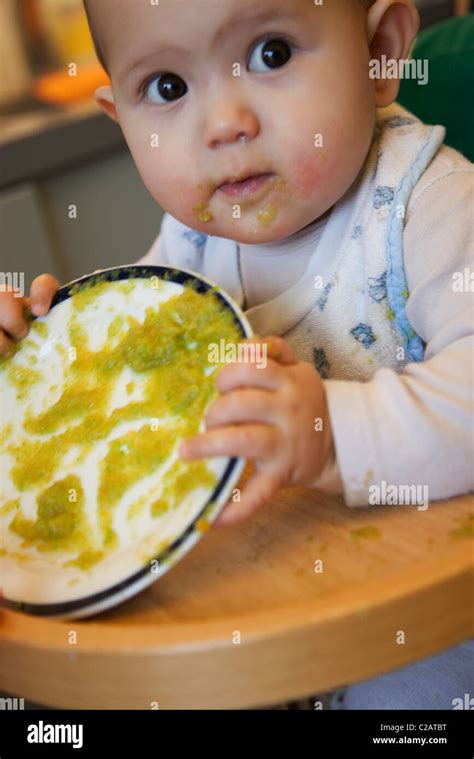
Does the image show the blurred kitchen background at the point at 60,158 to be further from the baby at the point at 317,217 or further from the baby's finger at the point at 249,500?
the baby's finger at the point at 249,500

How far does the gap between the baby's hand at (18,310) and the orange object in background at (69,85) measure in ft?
5.12

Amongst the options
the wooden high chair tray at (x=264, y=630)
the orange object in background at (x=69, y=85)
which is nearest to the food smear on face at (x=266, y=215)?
the wooden high chair tray at (x=264, y=630)

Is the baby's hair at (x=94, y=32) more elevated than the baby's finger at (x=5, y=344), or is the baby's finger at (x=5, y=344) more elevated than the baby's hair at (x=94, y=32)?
the baby's hair at (x=94, y=32)

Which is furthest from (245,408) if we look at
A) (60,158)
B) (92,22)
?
(60,158)

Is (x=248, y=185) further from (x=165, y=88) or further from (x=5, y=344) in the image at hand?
(x=5, y=344)

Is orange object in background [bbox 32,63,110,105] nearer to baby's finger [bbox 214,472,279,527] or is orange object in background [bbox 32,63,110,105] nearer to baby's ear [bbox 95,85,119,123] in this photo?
baby's ear [bbox 95,85,119,123]

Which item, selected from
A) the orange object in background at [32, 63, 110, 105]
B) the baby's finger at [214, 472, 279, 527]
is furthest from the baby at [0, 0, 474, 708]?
the orange object in background at [32, 63, 110, 105]

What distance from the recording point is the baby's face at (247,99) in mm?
680

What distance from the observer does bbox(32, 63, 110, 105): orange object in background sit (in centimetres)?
220

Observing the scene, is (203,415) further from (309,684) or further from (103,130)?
(103,130)

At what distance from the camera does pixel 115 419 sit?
680 mm

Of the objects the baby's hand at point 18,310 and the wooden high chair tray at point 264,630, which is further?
the baby's hand at point 18,310

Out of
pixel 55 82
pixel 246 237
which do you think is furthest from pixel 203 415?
pixel 55 82

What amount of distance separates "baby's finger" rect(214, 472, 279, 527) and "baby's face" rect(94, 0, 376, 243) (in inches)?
11.6
